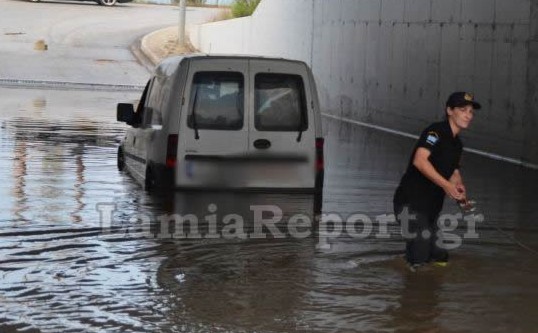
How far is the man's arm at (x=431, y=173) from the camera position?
8.34m

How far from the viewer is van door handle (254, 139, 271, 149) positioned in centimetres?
1237

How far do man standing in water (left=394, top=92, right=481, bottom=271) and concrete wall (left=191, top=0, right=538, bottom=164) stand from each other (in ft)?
30.2

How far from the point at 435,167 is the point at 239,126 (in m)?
4.00

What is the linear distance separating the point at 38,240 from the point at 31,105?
64.1 feet

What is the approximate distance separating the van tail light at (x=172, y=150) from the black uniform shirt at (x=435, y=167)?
380cm

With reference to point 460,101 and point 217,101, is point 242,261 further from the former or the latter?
point 217,101

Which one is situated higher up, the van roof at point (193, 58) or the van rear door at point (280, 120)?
the van roof at point (193, 58)

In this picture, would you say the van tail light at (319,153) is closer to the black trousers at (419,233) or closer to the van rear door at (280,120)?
the van rear door at (280,120)

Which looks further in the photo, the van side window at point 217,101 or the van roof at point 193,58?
the van roof at point 193,58

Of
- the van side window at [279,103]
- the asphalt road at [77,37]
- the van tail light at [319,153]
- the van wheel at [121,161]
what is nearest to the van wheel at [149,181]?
the van side window at [279,103]

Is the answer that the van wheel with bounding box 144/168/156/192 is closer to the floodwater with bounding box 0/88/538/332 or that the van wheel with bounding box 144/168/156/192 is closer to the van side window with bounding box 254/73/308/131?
the floodwater with bounding box 0/88/538/332

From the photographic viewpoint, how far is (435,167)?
8672 mm

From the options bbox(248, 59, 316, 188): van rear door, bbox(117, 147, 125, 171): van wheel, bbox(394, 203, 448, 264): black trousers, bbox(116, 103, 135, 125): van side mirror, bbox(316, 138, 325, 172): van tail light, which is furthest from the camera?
bbox(117, 147, 125, 171): van wheel

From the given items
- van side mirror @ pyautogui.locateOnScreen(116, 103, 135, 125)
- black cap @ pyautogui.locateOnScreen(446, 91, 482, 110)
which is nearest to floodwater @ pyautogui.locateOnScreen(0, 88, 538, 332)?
van side mirror @ pyautogui.locateOnScreen(116, 103, 135, 125)
